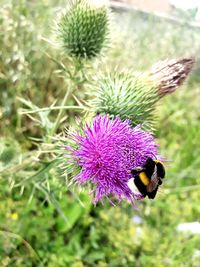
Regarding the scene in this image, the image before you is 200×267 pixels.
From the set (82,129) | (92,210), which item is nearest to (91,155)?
(82,129)

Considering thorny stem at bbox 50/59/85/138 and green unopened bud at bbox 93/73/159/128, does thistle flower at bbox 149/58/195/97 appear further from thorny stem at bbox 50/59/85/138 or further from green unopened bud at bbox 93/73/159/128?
thorny stem at bbox 50/59/85/138

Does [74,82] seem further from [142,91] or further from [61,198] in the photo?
[61,198]

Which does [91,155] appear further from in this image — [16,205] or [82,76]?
[16,205]

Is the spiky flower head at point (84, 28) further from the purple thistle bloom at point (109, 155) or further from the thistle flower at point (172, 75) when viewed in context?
the purple thistle bloom at point (109, 155)

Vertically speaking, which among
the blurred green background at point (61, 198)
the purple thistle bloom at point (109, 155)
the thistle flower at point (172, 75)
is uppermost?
the thistle flower at point (172, 75)

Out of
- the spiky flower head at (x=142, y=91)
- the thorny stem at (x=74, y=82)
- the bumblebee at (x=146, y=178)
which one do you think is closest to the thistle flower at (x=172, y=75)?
the spiky flower head at (x=142, y=91)

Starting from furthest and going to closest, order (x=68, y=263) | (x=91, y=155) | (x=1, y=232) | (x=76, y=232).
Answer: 1. (x=76, y=232)
2. (x=68, y=263)
3. (x=1, y=232)
4. (x=91, y=155)
